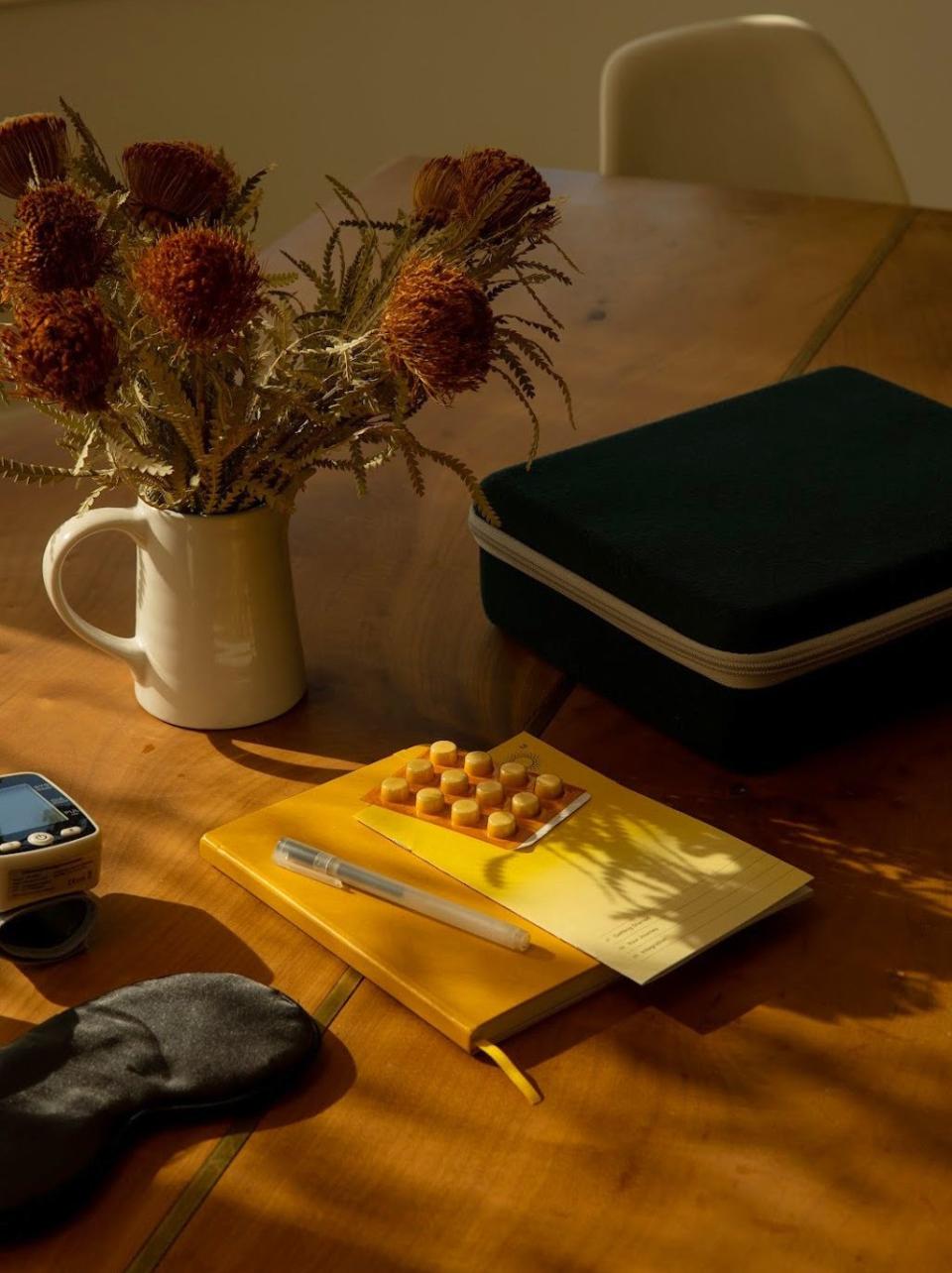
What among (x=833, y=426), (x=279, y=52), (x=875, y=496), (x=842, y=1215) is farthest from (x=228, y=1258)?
(x=279, y=52)

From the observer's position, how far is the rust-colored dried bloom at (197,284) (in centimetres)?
83

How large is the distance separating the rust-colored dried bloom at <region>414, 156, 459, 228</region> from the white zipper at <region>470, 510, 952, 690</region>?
0.26 m

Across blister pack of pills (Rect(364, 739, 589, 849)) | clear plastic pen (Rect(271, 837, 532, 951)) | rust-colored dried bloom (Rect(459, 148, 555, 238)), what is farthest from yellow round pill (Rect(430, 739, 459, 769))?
rust-colored dried bloom (Rect(459, 148, 555, 238))

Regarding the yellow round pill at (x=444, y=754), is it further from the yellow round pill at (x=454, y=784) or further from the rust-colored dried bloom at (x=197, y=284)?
the rust-colored dried bloom at (x=197, y=284)

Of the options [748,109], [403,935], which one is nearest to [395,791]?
[403,935]

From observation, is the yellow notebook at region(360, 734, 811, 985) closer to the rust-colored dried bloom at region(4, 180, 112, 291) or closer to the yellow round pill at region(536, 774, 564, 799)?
the yellow round pill at region(536, 774, 564, 799)

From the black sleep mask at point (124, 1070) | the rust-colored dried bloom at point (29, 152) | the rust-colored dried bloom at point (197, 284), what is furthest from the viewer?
the rust-colored dried bloom at point (29, 152)

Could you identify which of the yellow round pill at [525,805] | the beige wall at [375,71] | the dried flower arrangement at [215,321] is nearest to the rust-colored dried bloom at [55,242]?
the dried flower arrangement at [215,321]

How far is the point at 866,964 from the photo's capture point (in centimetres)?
88

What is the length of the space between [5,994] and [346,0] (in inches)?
131

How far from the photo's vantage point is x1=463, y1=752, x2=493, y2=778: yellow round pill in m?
1.00

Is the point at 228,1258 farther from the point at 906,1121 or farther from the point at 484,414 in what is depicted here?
the point at 484,414

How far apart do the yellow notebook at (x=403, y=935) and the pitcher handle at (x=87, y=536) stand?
0.17 m

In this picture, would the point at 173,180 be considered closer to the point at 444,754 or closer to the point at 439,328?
the point at 439,328
